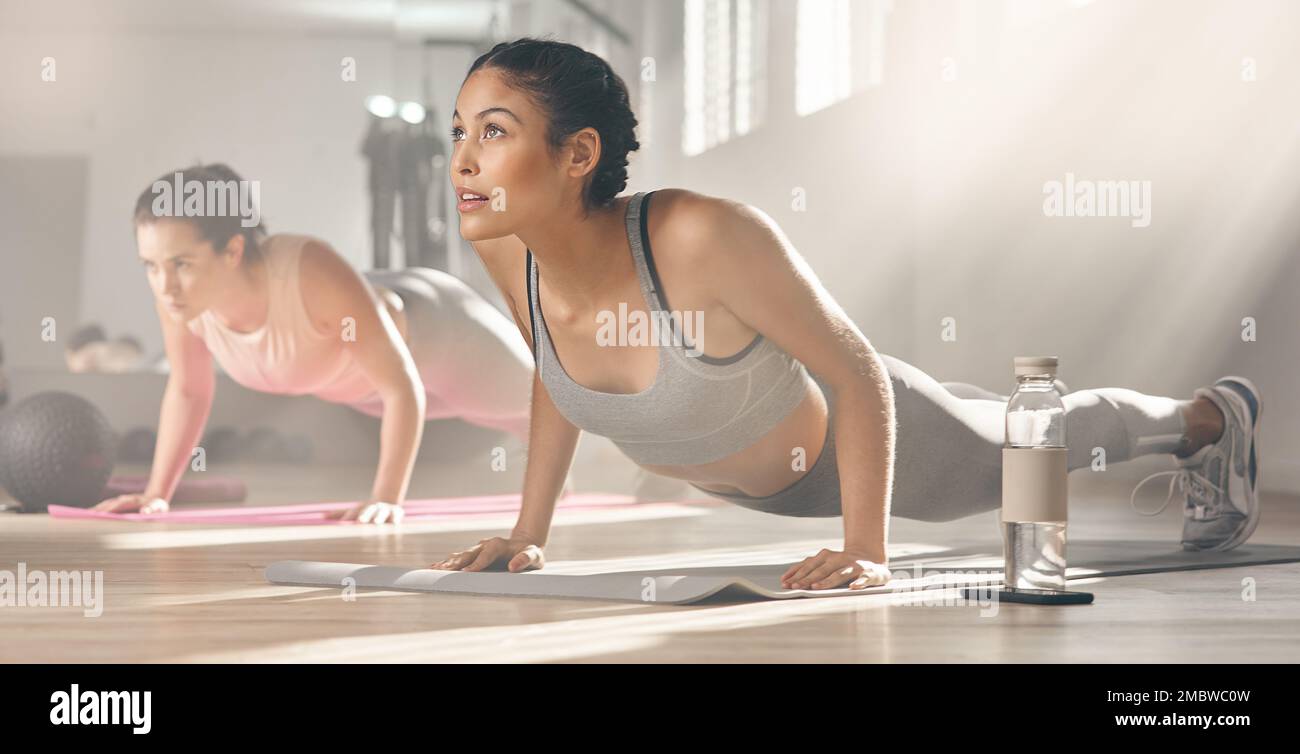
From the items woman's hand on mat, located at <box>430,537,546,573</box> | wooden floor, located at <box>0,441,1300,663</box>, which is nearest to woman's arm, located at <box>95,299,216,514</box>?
wooden floor, located at <box>0,441,1300,663</box>

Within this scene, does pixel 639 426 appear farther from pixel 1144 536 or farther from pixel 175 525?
pixel 175 525

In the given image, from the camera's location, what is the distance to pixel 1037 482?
4.42 feet

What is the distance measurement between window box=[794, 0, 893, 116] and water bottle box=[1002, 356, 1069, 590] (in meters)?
2.73

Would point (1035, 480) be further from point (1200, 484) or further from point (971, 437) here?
A: point (1200, 484)

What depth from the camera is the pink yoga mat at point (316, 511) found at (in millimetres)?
2660

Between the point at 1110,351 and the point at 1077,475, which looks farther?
the point at 1077,475

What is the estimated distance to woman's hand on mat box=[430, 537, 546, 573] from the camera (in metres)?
1.61

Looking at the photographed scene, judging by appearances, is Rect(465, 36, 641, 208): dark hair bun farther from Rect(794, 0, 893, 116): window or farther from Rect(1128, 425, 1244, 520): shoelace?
Rect(794, 0, 893, 116): window

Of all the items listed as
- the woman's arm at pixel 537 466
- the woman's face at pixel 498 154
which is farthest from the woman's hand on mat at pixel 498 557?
the woman's face at pixel 498 154

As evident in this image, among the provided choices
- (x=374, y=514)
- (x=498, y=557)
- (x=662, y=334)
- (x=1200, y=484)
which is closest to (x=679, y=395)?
(x=662, y=334)

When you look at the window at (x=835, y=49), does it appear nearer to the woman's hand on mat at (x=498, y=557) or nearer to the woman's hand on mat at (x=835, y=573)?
the woman's hand on mat at (x=498, y=557)

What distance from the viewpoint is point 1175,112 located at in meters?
3.47
